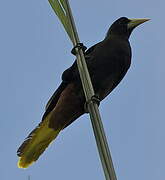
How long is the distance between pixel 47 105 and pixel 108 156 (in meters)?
1.83

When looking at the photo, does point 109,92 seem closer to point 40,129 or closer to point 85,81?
point 40,129

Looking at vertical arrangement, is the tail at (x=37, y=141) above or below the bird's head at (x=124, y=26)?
below

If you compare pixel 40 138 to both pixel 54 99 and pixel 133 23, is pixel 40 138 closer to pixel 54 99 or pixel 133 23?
pixel 54 99

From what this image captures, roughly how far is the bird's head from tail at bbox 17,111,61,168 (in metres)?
0.90

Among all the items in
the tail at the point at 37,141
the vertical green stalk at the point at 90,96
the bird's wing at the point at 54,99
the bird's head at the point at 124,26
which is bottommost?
the vertical green stalk at the point at 90,96

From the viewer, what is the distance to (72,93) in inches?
94.4

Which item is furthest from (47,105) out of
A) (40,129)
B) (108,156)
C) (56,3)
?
(108,156)

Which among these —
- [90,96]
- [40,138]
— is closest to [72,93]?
[40,138]

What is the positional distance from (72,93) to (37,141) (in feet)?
1.07

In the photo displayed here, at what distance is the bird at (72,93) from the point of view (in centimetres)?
238

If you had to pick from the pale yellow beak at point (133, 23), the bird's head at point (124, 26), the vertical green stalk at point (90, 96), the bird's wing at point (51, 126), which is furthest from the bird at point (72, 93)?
the vertical green stalk at point (90, 96)

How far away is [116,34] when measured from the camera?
120 inches

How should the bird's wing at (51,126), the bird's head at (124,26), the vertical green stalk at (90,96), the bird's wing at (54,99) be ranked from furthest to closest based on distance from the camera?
the bird's head at (124,26)
the bird's wing at (54,99)
the bird's wing at (51,126)
the vertical green stalk at (90,96)

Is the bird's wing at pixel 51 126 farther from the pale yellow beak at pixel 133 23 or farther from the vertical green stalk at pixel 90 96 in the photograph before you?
the vertical green stalk at pixel 90 96
